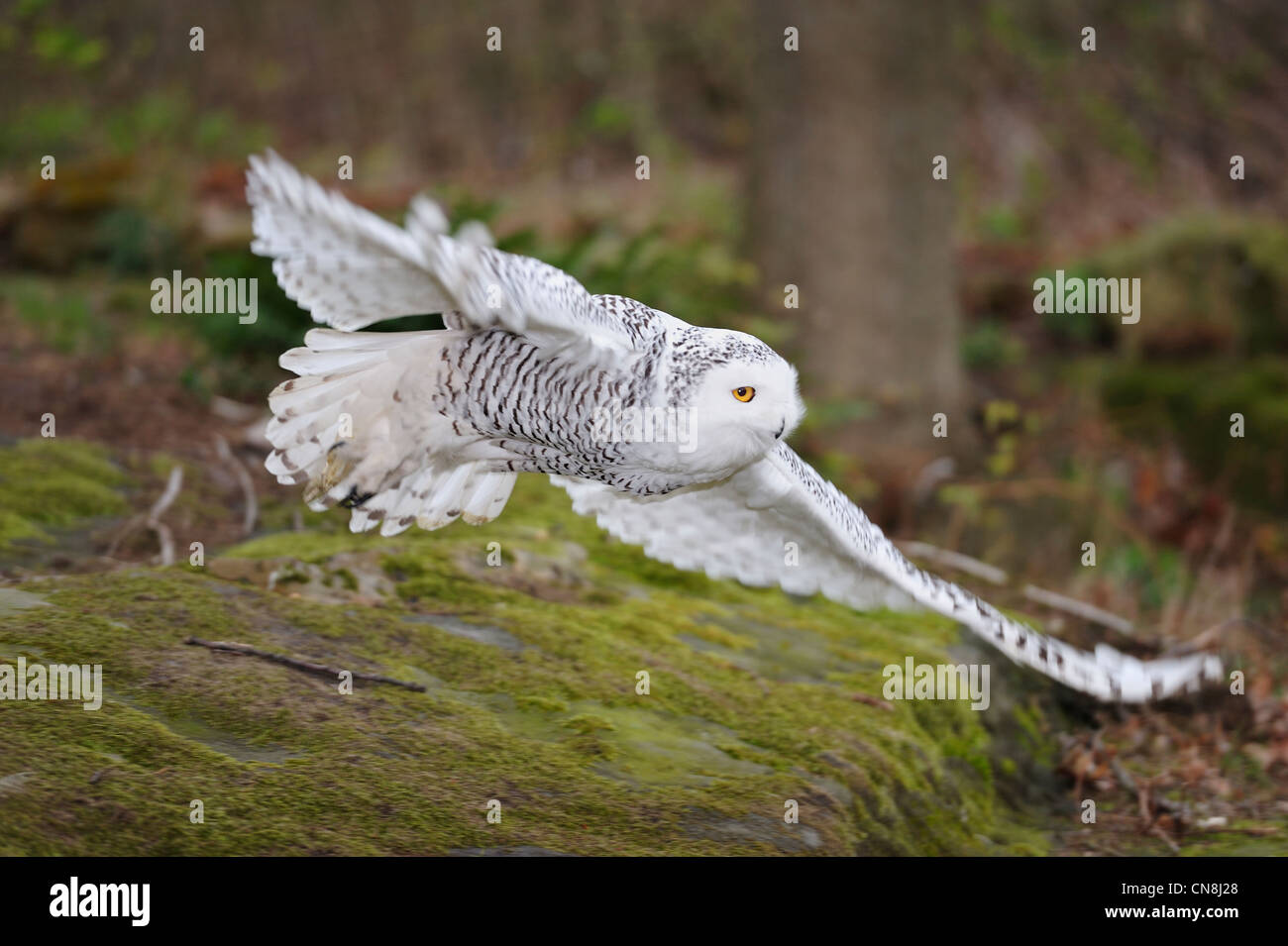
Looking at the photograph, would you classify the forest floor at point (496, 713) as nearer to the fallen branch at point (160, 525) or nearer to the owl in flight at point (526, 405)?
the fallen branch at point (160, 525)

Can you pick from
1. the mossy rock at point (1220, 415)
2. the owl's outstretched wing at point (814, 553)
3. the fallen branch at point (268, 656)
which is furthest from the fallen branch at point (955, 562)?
the mossy rock at point (1220, 415)

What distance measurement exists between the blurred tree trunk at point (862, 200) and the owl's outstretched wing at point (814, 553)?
4.68 meters

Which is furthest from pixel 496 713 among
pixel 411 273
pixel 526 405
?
pixel 411 273

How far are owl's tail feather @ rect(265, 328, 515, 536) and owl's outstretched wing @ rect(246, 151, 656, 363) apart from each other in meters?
0.16

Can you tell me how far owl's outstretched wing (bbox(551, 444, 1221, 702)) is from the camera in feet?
13.4

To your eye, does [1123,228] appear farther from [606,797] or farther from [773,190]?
[606,797]

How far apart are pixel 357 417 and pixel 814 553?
1.81 meters

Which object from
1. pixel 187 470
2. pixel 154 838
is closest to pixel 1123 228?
pixel 187 470

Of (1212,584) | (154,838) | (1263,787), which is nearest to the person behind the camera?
(154,838)

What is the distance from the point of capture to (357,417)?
4.50 metres

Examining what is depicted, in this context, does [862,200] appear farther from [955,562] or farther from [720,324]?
[955,562]

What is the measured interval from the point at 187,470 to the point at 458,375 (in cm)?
268

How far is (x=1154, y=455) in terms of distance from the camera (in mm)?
10875

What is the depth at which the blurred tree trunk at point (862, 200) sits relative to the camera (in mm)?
9750
